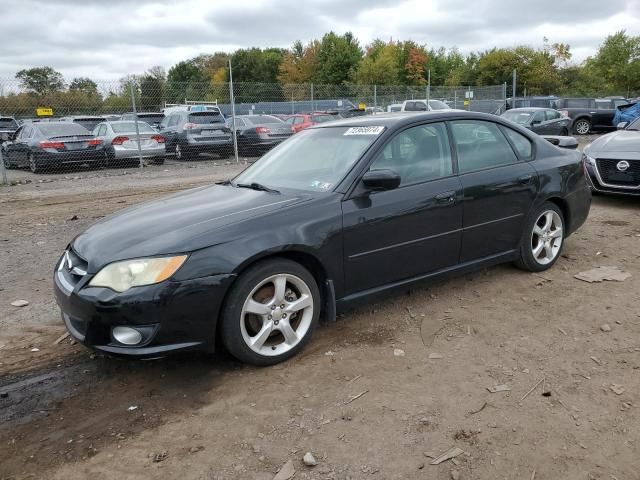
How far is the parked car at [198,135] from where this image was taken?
54.9 ft

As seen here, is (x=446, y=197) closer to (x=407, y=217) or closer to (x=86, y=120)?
(x=407, y=217)

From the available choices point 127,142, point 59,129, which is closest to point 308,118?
point 127,142

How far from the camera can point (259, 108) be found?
2512 centimetres

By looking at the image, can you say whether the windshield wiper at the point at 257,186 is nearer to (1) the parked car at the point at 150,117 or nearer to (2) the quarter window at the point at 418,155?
(2) the quarter window at the point at 418,155

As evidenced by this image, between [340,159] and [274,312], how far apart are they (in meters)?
1.30

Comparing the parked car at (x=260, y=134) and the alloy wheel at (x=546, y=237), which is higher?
the parked car at (x=260, y=134)

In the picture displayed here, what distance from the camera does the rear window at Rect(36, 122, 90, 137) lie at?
14.3 meters

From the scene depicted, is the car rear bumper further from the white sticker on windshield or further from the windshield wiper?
the white sticker on windshield

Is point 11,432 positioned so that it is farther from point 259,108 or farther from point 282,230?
point 259,108

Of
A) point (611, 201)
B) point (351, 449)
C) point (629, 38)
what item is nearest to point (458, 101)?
point (611, 201)

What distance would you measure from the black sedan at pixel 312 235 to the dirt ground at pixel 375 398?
0.32 metres

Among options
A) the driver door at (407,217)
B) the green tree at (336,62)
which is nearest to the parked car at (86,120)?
the driver door at (407,217)

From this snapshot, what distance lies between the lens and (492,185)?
4.51 m

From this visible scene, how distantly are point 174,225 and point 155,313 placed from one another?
0.63m
